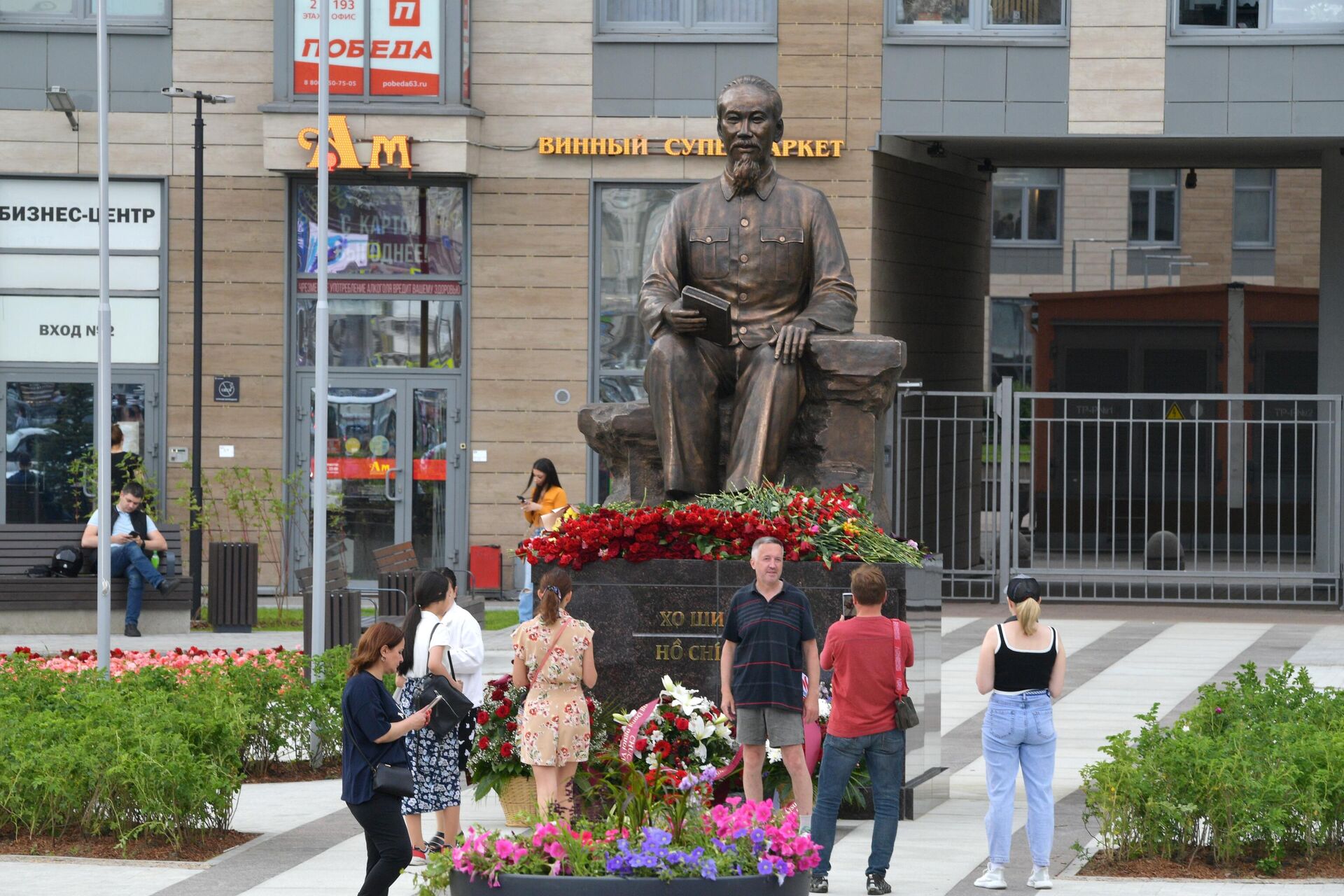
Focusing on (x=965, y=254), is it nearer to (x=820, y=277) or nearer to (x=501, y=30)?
(x=501, y=30)

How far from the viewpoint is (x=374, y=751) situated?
27.3 ft

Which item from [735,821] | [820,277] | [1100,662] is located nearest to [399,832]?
[735,821]

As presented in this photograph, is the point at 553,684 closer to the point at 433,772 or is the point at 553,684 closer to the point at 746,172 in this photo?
the point at 433,772

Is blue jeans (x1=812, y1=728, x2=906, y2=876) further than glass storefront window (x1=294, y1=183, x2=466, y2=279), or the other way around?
glass storefront window (x1=294, y1=183, x2=466, y2=279)

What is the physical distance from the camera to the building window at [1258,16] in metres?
23.6

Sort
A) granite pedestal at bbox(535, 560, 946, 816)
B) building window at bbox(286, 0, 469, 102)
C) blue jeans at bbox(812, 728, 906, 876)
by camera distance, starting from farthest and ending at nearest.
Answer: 1. building window at bbox(286, 0, 469, 102)
2. granite pedestal at bbox(535, 560, 946, 816)
3. blue jeans at bbox(812, 728, 906, 876)

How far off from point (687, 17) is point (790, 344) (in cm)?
1317

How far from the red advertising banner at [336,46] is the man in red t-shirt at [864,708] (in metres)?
16.2

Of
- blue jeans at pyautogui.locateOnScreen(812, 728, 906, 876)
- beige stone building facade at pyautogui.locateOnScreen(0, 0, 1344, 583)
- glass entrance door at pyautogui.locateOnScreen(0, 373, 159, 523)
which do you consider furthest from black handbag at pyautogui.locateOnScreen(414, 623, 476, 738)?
glass entrance door at pyautogui.locateOnScreen(0, 373, 159, 523)

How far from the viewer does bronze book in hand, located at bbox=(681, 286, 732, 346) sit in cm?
1184

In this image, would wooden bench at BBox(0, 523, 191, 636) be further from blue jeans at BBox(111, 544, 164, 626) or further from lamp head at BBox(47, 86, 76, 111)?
lamp head at BBox(47, 86, 76, 111)

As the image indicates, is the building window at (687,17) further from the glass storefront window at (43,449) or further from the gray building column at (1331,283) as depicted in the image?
the glass storefront window at (43,449)

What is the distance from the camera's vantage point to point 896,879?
9352mm

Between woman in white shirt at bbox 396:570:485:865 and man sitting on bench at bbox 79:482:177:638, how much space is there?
32.7 ft
